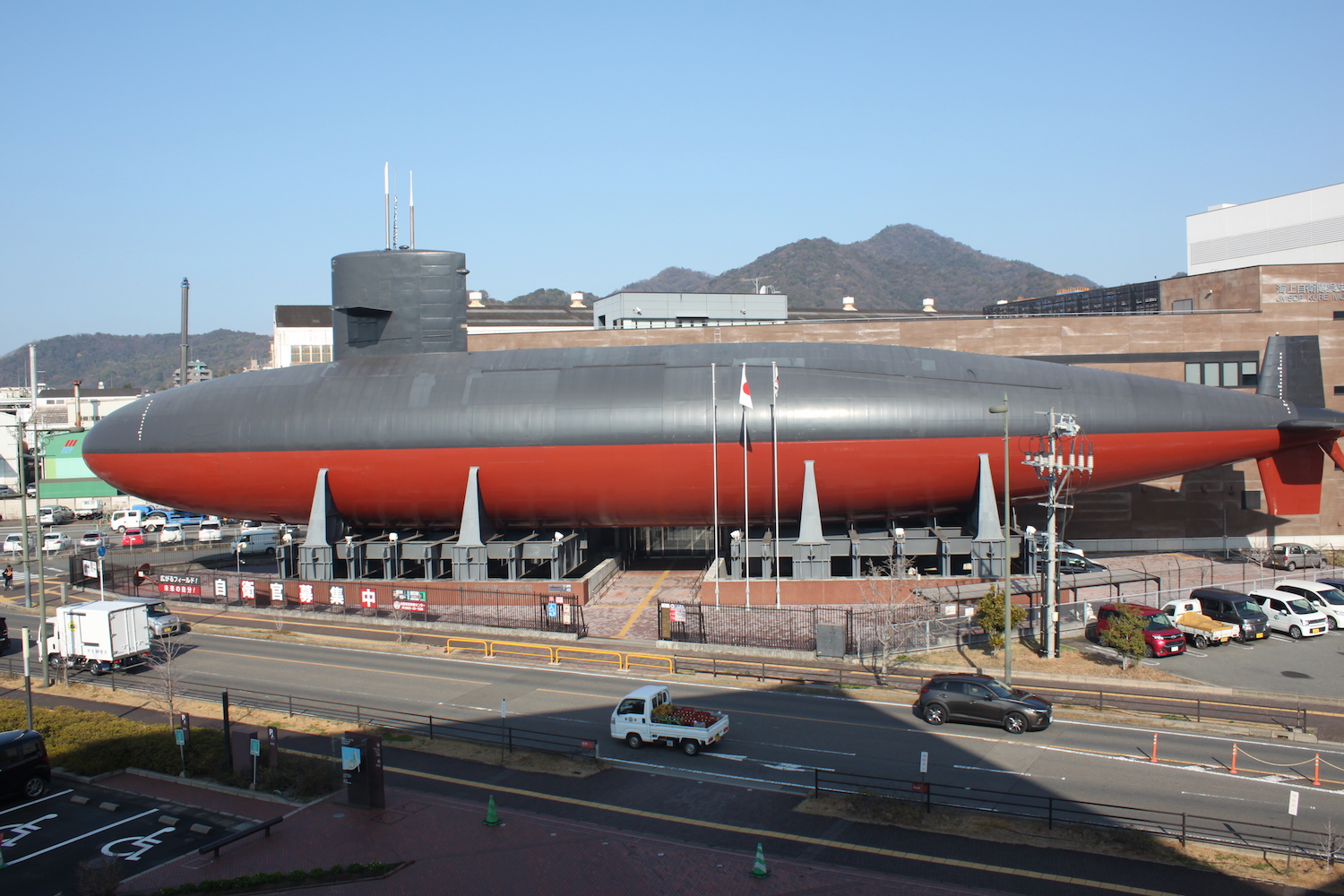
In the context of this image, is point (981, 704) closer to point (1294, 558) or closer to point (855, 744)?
point (855, 744)

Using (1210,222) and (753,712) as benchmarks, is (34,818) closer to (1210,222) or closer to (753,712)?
(753,712)

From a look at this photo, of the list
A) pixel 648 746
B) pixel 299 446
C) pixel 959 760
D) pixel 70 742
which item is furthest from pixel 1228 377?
pixel 70 742

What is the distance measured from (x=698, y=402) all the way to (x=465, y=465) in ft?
34.1

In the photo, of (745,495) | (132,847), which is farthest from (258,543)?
(132,847)

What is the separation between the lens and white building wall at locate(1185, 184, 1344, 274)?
82500 mm

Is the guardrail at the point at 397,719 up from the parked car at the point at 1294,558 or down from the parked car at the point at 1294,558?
down

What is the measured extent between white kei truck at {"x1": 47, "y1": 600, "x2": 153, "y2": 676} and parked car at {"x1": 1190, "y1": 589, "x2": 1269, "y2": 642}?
3743 centimetres

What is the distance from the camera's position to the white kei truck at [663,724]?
21391 millimetres

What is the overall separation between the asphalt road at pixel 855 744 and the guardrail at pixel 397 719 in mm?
534

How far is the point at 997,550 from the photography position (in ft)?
122

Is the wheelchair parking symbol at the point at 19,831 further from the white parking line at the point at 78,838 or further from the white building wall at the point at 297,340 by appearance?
the white building wall at the point at 297,340

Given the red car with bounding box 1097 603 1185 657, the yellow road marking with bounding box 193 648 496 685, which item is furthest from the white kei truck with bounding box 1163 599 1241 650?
the yellow road marking with bounding box 193 648 496 685

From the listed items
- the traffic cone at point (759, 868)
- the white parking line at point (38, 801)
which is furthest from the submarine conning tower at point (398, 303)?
the traffic cone at point (759, 868)

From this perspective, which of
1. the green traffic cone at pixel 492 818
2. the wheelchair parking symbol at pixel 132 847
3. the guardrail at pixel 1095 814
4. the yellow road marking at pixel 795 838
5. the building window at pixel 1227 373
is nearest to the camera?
the yellow road marking at pixel 795 838
